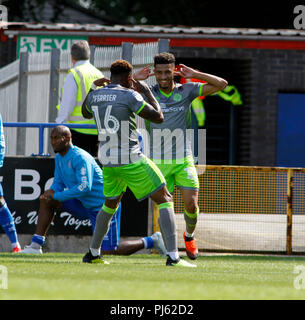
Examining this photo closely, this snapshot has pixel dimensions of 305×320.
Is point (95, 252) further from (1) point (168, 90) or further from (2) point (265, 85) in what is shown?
(2) point (265, 85)

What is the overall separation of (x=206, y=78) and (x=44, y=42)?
9.00m

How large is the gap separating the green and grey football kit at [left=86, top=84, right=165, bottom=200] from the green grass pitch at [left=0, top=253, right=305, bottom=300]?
2.75 ft

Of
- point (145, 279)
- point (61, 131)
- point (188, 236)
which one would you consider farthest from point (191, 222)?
point (145, 279)

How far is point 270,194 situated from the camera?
12984 millimetres

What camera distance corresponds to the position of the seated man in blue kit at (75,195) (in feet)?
35.9

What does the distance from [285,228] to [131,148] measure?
175 inches

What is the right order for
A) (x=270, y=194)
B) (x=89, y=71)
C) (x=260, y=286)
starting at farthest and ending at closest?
(x=270, y=194) < (x=89, y=71) < (x=260, y=286)

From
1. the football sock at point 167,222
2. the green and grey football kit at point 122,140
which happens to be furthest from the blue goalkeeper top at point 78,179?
the football sock at point 167,222

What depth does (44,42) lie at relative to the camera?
18766 millimetres

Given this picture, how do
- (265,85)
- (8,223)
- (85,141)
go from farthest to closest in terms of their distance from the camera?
1. (265,85)
2. (85,141)
3. (8,223)

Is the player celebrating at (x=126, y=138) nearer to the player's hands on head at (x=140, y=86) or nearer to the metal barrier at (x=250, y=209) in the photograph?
the player's hands on head at (x=140, y=86)

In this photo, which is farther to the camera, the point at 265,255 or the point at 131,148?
the point at 265,255
